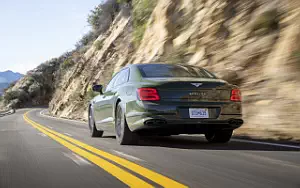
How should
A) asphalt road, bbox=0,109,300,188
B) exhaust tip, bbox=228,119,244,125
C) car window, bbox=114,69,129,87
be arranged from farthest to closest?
1. car window, bbox=114,69,129,87
2. exhaust tip, bbox=228,119,244,125
3. asphalt road, bbox=0,109,300,188

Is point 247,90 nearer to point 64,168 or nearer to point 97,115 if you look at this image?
point 97,115

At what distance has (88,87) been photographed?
33000 mm

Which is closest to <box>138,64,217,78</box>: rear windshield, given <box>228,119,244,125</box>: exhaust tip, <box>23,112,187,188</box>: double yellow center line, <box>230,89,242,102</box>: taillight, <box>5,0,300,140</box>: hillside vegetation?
<box>230,89,242,102</box>: taillight

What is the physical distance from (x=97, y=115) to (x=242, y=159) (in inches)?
202

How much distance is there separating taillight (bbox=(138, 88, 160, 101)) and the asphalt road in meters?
0.83

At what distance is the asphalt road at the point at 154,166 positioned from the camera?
4.31m

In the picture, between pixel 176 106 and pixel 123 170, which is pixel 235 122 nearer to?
pixel 176 106

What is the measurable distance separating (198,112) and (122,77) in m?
2.19

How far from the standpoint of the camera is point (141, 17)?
2594 centimetres

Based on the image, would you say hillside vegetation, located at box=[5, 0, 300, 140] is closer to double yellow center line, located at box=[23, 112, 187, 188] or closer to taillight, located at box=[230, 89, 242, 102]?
taillight, located at box=[230, 89, 242, 102]

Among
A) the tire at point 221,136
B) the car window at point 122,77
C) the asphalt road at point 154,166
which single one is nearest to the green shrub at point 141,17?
the car window at point 122,77

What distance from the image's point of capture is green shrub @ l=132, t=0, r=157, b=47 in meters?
25.2

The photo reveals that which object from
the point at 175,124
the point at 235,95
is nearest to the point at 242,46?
the point at 235,95

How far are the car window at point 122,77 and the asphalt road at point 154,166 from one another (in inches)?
55.3
